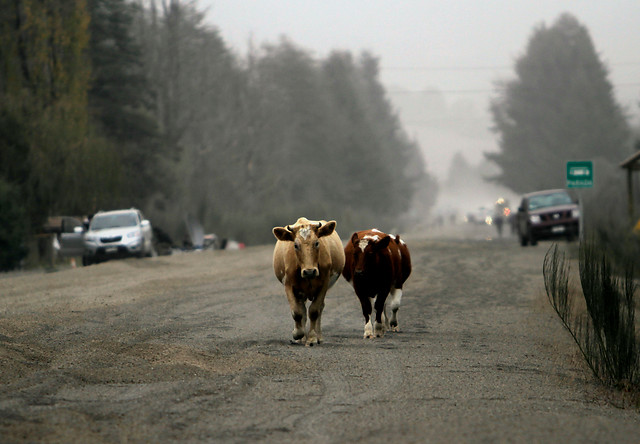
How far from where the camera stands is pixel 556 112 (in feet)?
285

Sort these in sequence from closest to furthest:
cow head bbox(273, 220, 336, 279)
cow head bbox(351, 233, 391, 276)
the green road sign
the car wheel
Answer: cow head bbox(273, 220, 336, 279) → cow head bbox(351, 233, 391, 276) → the green road sign → the car wheel

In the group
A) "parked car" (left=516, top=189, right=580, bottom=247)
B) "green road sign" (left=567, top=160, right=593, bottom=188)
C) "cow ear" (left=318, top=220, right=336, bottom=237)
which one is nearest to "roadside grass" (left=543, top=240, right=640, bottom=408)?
"cow ear" (left=318, top=220, right=336, bottom=237)

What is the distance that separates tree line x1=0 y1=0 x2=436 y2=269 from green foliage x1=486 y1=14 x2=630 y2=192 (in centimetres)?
1365

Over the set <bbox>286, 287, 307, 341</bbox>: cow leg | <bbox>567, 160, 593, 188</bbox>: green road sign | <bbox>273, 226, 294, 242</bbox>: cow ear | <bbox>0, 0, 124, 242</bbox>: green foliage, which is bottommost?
<bbox>286, 287, 307, 341</bbox>: cow leg

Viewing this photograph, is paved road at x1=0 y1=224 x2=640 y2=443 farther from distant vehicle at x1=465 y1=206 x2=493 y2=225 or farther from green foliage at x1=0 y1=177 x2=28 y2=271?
distant vehicle at x1=465 y1=206 x2=493 y2=225

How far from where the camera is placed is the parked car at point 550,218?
122 ft

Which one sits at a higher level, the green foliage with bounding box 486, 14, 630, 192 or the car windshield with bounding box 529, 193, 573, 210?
the green foliage with bounding box 486, 14, 630, 192

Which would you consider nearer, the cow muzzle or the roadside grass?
the roadside grass

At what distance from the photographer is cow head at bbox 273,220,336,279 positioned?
12.2 meters

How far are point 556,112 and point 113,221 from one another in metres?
60.8

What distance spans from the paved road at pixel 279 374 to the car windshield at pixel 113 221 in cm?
1359

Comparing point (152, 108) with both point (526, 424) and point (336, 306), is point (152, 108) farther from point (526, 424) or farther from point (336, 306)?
point (526, 424)

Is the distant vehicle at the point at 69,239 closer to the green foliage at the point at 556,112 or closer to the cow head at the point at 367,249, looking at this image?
the cow head at the point at 367,249

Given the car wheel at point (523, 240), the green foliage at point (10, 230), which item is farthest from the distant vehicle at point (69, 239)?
the car wheel at point (523, 240)
